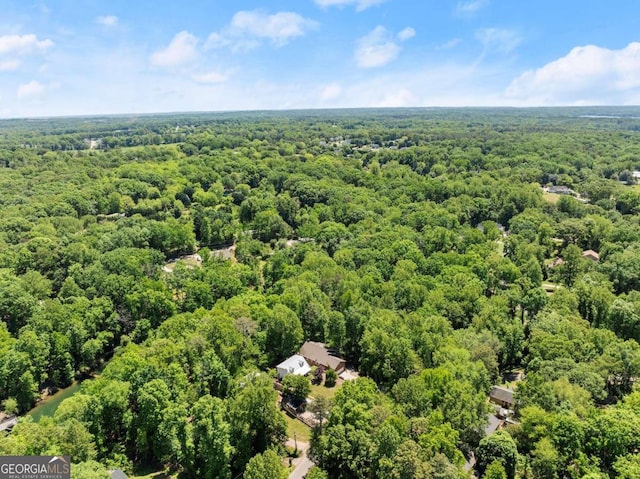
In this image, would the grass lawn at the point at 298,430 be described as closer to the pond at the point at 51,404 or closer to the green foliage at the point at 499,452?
the green foliage at the point at 499,452

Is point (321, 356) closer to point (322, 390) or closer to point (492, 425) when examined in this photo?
point (322, 390)

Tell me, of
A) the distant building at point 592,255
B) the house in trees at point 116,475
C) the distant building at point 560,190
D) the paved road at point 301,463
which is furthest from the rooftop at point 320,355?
the distant building at point 560,190

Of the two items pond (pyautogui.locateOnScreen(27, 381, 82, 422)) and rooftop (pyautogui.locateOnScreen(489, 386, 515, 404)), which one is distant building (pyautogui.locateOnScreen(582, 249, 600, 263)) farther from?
pond (pyautogui.locateOnScreen(27, 381, 82, 422))

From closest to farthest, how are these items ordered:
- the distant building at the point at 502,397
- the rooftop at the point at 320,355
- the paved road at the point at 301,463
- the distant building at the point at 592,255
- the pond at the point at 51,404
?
the paved road at the point at 301,463, the distant building at the point at 502,397, the pond at the point at 51,404, the rooftop at the point at 320,355, the distant building at the point at 592,255

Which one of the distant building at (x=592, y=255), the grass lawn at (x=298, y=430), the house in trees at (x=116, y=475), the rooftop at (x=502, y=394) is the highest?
the house in trees at (x=116, y=475)

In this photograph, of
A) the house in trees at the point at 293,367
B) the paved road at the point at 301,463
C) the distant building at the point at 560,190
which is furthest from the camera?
the distant building at the point at 560,190

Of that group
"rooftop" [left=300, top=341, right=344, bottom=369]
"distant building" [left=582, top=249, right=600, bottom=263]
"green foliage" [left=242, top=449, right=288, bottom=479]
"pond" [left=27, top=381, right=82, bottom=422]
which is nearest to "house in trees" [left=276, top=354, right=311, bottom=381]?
"rooftop" [left=300, top=341, right=344, bottom=369]

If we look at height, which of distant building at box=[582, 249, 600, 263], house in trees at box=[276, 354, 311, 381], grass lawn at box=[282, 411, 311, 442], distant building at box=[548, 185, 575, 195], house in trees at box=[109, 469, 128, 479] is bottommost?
grass lawn at box=[282, 411, 311, 442]
